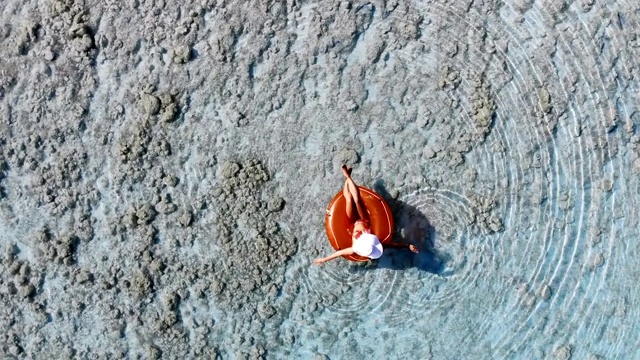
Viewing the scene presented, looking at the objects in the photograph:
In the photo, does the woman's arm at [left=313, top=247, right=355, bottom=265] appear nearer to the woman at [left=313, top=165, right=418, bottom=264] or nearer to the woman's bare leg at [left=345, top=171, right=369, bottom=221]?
the woman at [left=313, top=165, right=418, bottom=264]

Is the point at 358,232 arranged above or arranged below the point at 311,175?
below

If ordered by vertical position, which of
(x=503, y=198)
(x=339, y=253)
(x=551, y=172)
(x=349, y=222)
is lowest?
(x=339, y=253)

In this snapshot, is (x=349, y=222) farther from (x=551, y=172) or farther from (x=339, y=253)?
(x=551, y=172)

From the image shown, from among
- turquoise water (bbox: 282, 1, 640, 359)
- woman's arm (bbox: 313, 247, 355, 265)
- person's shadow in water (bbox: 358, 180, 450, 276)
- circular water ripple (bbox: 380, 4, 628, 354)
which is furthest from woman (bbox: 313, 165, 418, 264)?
circular water ripple (bbox: 380, 4, 628, 354)

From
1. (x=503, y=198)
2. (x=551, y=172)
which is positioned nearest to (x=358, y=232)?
(x=503, y=198)

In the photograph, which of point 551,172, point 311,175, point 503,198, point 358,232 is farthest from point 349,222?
point 551,172

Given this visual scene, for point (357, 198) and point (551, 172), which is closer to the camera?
point (357, 198)
